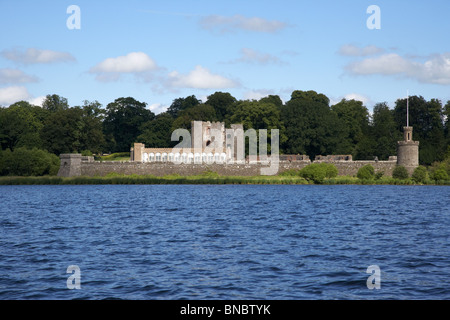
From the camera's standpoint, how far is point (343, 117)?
3777 inches

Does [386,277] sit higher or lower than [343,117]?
lower

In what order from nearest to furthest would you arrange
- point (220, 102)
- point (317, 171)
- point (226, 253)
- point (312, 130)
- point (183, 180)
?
point (226, 253) → point (317, 171) → point (183, 180) → point (312, 130) → point (220, 102)

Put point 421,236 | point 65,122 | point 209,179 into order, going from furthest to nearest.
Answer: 1. point 65,122
2. point 209,179
3. point 421,236

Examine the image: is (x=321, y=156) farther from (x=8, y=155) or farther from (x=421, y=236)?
(x=421, y=236)

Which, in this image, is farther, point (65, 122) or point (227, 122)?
point (227, 122)

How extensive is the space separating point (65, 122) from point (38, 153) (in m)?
12.2

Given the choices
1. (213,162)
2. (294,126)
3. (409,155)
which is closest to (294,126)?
(294,126)

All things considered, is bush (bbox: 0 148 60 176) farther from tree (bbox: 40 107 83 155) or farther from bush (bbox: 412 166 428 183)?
bush (bbox: 412 166 428 183)

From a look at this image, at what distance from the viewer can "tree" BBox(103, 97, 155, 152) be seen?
11012 cm

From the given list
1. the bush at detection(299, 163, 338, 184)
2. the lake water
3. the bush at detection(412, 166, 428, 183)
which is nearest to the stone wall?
the bush at detection(299, 163, 338, 184)

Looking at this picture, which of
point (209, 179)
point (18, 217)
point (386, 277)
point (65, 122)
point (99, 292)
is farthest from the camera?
point (65, 122)

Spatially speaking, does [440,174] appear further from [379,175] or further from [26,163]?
[26,163]

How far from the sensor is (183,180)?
7444cm
